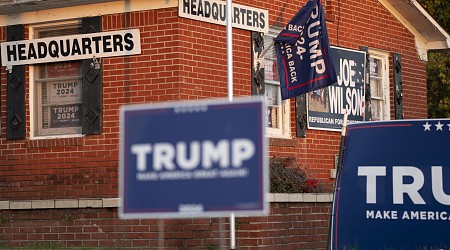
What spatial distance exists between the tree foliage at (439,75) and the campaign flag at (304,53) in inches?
392

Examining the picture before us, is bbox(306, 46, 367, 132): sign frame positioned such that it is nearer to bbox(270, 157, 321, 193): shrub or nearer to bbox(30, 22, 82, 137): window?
bbox(270, 157, 321, 193): shrub

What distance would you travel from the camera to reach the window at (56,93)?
16500mm

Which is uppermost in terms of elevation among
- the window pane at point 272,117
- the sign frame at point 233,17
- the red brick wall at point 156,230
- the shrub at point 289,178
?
the sign frame at point 233,17

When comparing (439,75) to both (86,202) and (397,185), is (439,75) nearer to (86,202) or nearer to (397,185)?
(86,202)

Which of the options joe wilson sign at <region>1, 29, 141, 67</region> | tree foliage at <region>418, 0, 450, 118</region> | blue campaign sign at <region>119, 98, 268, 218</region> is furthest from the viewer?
tree foliage at <region>418, 0, 450, 118</region>

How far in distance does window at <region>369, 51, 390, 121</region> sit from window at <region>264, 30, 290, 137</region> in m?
3.14

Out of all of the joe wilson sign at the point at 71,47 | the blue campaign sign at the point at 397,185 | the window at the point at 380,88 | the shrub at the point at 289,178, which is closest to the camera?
the blue campaign sign at the point at 397,185

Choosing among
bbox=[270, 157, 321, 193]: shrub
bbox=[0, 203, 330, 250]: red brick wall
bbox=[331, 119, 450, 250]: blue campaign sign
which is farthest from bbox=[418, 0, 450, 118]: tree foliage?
bbox=[331, 119, 450, 250]: blue campaign sign

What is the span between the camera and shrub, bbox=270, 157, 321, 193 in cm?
1623

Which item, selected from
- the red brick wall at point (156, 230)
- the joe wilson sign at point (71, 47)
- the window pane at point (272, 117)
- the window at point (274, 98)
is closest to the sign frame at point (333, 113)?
the window at point (274, 98)

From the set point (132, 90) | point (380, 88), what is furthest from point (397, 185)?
point (380, 88)

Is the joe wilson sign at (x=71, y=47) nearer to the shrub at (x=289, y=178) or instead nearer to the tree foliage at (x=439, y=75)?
the shrub at (x=289, y=178)

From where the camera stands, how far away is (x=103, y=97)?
16062 mm

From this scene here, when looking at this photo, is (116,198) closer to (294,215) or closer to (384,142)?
(294,215)
